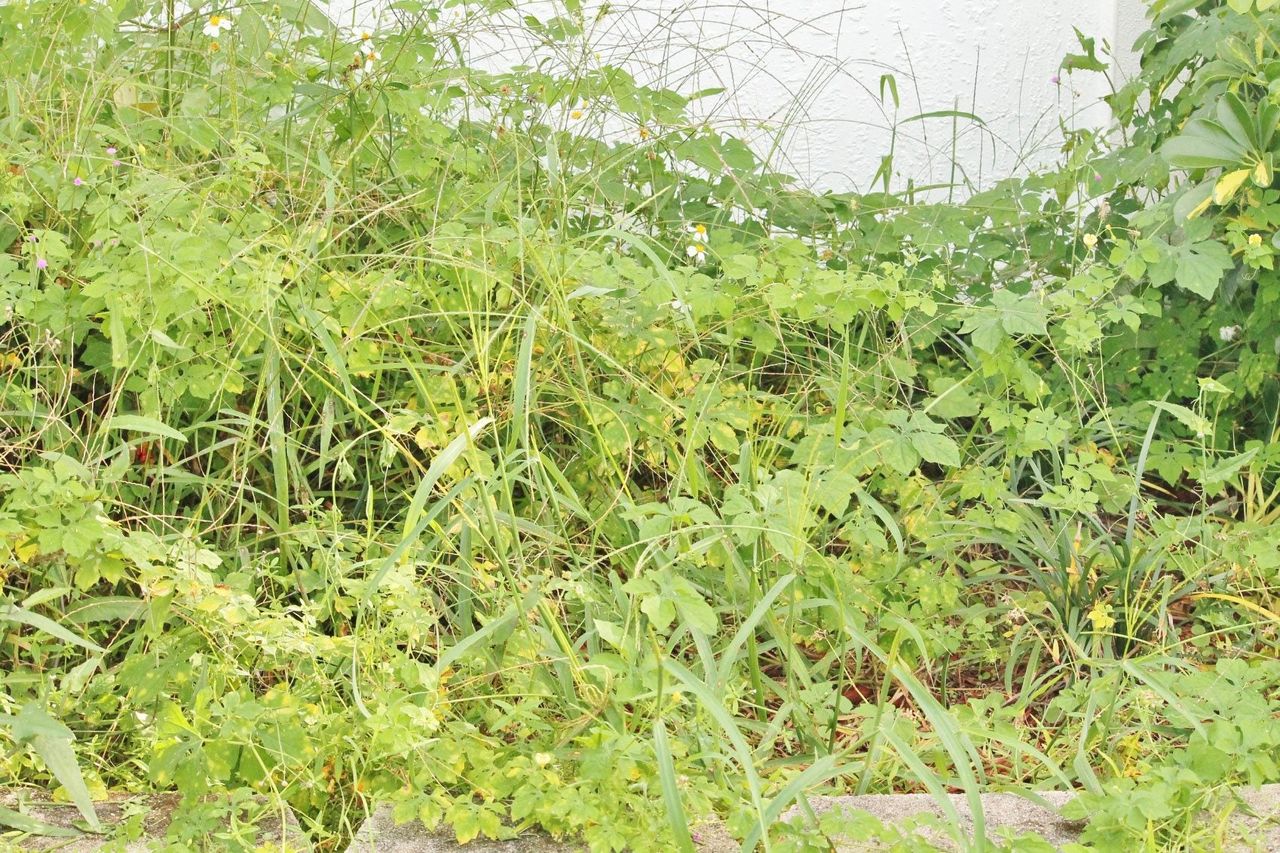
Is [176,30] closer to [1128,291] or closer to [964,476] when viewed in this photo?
[964,476]

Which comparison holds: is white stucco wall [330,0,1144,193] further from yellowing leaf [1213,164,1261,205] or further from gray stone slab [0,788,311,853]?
gray stone slab [0,788,311,853]

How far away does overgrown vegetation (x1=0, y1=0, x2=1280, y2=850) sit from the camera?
6.16 feet

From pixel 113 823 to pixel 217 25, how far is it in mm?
1793

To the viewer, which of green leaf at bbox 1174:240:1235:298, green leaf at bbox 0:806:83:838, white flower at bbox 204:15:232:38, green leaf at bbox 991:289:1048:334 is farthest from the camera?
white flower at bbox 204:15:232:38

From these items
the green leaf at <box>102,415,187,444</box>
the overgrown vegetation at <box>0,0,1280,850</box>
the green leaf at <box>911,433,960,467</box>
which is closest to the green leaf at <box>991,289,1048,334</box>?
the overgrown vegetation at <box>0,0,1280,850</box>

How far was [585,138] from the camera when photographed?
3111 mm

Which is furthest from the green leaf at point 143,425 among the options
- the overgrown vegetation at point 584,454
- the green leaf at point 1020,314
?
the green leaf at point 1020,314

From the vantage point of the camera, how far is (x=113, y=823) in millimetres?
1879

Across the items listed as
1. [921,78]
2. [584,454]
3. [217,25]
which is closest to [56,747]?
[584,454]

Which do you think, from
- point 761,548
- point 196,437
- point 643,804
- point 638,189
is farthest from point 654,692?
point 638,189

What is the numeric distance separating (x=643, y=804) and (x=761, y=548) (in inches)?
20.7

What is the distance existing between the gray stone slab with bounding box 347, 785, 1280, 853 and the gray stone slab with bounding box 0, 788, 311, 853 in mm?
132

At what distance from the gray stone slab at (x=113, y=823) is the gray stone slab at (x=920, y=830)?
13 cm

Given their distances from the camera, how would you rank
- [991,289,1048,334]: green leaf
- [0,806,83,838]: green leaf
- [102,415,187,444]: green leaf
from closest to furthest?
1. [0,806,83,838]: green leaf
2. [102,415,187,444]: green leaf
3. [991,289,1048,334]: green leaf
